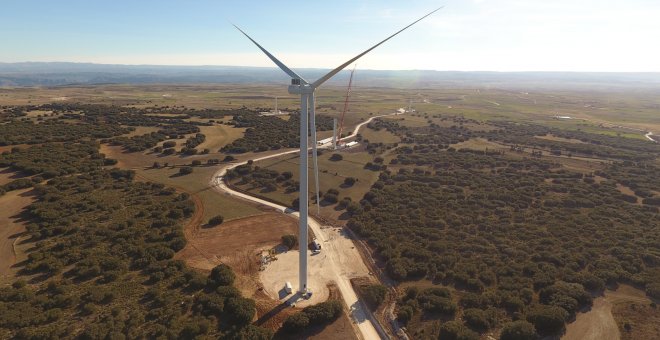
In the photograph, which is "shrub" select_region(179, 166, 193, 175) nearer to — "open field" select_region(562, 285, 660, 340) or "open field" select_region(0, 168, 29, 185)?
"open field" select_region(0, 168, 29, 185)

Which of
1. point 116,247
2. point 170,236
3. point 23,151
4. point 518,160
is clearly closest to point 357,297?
point 170,236

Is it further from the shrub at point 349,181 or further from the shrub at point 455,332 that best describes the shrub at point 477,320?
the shrub at point 349,181

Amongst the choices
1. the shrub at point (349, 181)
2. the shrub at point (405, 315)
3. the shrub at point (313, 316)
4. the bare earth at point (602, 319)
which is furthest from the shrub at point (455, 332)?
the shrub at point (349, 181)

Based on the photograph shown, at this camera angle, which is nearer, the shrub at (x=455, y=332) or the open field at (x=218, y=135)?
the shrub at (x=455, y=332)

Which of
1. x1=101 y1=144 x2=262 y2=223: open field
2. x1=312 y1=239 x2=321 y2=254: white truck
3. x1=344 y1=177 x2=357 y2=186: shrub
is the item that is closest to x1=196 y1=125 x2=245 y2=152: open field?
x1=101 y1=144 x2=262 y2=223: open field

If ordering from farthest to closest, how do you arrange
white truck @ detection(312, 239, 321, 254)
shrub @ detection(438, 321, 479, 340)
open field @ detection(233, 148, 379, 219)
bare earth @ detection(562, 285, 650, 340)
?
1. open field @ detection(233, 148, 379, 219)
2. white truck @ detection(312, 239, 321, 254)
3. bare earth @ detection(562, 285, 650, 340)
4. shrub @ detection(438, 321, 479, 340)

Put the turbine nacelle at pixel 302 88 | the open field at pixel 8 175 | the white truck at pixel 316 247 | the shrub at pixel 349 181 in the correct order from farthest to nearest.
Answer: the shrub at pixel 349 181 < the open field at pixel 8 175 < the white truck at pixel 316 247 < the turbine nacelle at pixel 302 88
